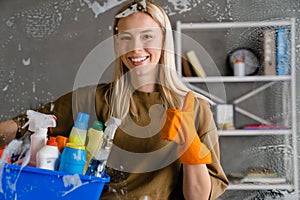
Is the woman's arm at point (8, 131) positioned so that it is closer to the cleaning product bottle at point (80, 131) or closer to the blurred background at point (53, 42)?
the cleaning product bottle at point (80, 131)

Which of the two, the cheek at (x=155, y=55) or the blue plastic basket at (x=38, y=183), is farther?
the cheek at (x=155, y=55)

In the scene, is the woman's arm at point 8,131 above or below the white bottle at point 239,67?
below

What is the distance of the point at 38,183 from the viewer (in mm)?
640

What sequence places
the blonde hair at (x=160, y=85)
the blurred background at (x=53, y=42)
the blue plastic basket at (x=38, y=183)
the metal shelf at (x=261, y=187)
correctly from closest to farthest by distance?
the blue plastic basket at (x=38, y=183)
the blonde hair at (x=160, y=85)
the metal shelf at (x=261, y=187)
the blurred background at (x=53, y=42)

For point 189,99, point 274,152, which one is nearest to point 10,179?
point 189,99

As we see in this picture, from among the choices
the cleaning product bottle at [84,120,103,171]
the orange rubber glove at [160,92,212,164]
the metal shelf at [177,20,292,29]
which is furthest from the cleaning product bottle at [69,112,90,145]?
the metal shelf at [177,20,292,29]

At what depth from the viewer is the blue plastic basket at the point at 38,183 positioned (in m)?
0.63

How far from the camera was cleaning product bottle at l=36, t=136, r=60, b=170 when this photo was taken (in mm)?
646

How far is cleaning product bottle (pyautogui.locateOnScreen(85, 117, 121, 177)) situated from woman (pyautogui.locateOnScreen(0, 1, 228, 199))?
1.8 inches

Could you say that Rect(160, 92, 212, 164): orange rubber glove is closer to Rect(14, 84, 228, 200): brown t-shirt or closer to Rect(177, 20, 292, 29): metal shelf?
Rect(14, 84, 228, 200): brown t-shirt

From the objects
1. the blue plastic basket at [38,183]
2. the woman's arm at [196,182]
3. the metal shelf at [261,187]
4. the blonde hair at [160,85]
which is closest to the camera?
the blue plastic basket at [38,183]

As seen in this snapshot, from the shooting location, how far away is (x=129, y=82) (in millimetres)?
887

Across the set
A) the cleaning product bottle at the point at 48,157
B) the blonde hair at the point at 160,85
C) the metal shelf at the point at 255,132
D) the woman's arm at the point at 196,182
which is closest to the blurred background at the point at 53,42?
the metal shelf at the point at 255,132

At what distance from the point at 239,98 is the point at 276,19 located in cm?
35
